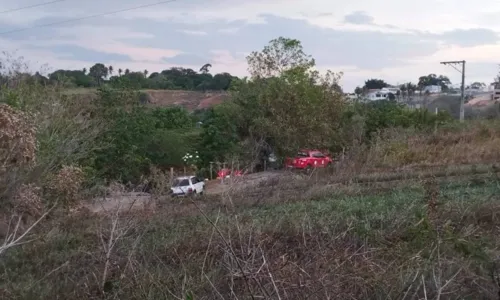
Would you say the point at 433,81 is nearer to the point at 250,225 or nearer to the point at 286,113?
the point at 286,113

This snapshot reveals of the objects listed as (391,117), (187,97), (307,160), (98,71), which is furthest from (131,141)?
(187,97)

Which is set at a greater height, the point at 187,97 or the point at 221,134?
the point at 187,97

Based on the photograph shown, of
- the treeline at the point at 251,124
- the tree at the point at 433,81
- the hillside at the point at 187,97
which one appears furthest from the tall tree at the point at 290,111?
the tree at the point at 433,81

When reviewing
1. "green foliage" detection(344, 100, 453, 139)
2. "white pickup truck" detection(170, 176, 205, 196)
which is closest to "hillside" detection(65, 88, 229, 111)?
"green foliage" detection(344, 100, 453, 139)

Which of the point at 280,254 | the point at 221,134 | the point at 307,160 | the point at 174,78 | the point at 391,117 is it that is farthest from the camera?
the point at 174,78

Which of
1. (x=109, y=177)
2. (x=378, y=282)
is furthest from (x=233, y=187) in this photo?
(x=109, y=177)

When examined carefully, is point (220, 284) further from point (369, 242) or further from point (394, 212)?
point (394, 212)

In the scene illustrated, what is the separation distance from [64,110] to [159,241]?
1492cm

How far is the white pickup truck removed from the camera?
12287 millimetres

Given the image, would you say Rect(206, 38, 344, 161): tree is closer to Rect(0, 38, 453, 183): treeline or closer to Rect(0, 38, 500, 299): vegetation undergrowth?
Rect(0, 38, 453, 183): treeline

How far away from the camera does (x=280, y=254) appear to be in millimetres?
6559

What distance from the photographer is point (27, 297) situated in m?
6.50

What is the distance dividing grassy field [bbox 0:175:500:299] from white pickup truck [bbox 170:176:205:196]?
1040 millimetres

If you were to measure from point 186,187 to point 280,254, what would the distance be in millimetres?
8905
